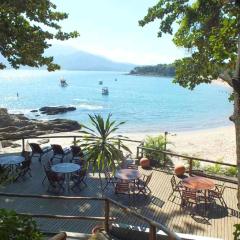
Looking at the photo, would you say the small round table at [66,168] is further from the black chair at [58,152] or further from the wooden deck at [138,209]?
the black chair at [58,152]

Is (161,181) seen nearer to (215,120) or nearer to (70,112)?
(215,120)

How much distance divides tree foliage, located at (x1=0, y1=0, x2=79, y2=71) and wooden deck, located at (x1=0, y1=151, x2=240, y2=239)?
4.76 m

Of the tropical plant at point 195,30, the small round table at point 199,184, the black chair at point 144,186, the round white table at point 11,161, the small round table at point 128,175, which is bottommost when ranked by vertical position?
the black chair at point 144,186

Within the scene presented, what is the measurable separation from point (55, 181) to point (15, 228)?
798 centimetres

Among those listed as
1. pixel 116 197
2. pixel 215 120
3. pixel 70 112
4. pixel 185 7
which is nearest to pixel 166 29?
pixel 185 7

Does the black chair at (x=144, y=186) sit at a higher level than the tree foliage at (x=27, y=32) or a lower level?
lower

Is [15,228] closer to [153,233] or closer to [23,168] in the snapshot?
[153,233]

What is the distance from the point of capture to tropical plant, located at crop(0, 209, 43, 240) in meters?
4.51

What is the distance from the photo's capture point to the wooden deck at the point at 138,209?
9.85 metres

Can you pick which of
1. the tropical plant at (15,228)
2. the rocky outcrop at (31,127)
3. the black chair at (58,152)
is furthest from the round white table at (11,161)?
the rocky outcrop at (31,127)

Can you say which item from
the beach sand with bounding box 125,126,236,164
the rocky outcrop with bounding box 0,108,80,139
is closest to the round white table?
the beach sand with bounding box 125,126,236,164

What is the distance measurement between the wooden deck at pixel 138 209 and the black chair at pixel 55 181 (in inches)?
11.1

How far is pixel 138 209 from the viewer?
11383mm

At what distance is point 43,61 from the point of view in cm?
1462
